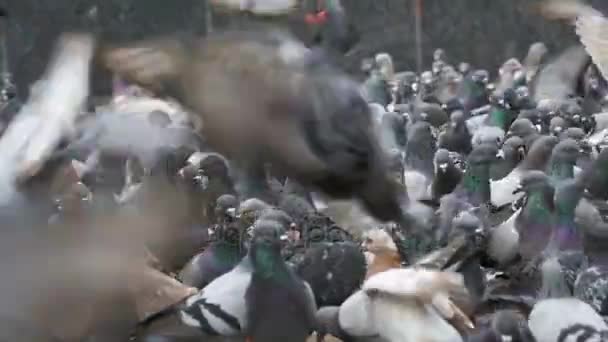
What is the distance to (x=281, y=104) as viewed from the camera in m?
4.04

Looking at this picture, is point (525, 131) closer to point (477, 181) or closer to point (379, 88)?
point (477, 181)

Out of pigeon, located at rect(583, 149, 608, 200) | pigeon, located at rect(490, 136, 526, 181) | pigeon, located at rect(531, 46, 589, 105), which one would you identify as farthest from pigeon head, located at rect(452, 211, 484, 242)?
pigeon, located at rect(531, 46, 589, 105)

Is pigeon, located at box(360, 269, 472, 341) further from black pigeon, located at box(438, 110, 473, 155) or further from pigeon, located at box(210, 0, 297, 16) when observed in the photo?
black pigeon, located at box(438, 110, 473, 155)

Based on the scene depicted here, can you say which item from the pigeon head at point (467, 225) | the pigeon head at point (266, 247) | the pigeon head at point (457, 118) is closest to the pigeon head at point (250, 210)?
the pigeon head at point (266, 247)

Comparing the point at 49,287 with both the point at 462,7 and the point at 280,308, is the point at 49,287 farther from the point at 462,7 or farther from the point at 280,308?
the point at 462,7

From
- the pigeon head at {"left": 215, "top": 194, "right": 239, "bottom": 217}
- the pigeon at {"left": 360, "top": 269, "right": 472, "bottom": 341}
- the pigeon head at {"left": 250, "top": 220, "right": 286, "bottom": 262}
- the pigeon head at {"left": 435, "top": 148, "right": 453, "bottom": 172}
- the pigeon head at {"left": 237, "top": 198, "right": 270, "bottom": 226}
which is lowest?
the pigeon head at {"left": 435, "top": 148, "right": 453, "bottom": 172}

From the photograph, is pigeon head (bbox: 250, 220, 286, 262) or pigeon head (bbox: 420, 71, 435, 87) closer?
pigeon head (bbox: 250, 220, 286, 262)

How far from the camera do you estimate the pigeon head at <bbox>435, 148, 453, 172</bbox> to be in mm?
7535

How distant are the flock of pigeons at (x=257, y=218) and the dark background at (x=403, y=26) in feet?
21.0

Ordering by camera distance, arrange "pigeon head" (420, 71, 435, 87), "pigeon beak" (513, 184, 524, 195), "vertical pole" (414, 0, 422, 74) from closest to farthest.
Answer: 1. "pigeon beak" (513, 184, 524, 195)
2. "pigeon head" (420, 71, 435, 87)
3. "vertical pole" (414, 0, 422, 74)

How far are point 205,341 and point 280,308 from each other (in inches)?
14.0

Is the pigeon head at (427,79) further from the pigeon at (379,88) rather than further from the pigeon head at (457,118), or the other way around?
the pigeon head at (457,118)

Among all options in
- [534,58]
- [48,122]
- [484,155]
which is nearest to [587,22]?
[484,155]

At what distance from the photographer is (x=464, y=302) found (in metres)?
5.39
